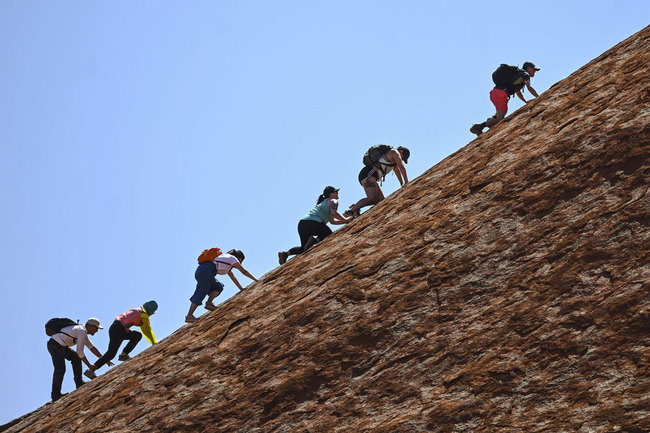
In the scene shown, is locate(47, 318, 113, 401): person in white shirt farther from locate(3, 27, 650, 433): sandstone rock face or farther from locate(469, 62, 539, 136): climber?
locate(469, 62, 539, 136): climber

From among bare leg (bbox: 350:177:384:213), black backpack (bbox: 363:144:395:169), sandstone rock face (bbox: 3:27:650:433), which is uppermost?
black backpack (bbox: 363:144:395:169)

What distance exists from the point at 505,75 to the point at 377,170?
4373 mm

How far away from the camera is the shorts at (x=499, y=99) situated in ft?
53.9

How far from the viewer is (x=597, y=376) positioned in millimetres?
8508

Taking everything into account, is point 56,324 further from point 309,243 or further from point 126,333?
point 309,243

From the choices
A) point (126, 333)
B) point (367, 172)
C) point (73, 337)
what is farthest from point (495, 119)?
point (73, 337)

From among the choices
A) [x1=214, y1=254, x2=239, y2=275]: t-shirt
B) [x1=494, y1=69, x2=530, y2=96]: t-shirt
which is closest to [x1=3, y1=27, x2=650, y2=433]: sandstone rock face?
[x1=214, y1=254, x2=239, y2=275]: t-shirt

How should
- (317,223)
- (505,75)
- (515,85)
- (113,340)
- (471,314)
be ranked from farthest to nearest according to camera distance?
(505,75) → (515,85) → (113,340) → (317,223) → (471,314)

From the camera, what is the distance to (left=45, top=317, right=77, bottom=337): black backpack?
1608 cm

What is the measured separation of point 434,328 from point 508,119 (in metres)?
6.35

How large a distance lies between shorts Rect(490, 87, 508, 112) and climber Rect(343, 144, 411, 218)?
279cm

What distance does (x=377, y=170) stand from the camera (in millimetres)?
16375

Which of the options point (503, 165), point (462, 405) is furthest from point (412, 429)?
point (503, 165)

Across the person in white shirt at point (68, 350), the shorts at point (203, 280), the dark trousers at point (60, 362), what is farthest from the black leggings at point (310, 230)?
the dark trousers at point (60, 362)
